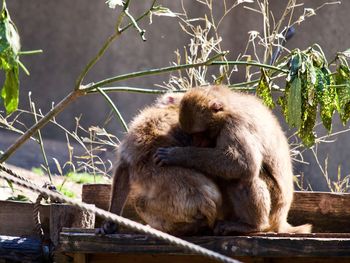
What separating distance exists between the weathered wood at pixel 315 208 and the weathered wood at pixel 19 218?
12.7 inches

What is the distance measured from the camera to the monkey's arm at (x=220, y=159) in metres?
4.53

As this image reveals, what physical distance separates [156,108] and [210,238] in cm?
105

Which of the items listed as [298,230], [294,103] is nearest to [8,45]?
[294,103]

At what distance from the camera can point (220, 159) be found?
14.9 feet

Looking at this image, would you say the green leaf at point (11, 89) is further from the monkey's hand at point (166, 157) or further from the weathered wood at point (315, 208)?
the weathered wood at point (315, 208)

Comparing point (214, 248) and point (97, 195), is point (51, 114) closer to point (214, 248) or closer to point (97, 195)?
point (97, 195)

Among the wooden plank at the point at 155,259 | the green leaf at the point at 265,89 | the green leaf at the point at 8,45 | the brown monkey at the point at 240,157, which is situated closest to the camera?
the green leaf at the point at 8,45

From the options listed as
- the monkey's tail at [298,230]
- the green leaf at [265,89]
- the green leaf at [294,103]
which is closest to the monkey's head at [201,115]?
the green leaf at [294,103]

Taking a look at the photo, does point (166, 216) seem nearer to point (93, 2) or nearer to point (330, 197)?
point (330, 197)

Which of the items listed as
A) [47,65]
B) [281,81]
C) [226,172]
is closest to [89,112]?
[47,65]

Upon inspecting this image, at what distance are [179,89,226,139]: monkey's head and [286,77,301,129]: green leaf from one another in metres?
0.49

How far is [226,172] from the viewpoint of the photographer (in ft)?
14.9

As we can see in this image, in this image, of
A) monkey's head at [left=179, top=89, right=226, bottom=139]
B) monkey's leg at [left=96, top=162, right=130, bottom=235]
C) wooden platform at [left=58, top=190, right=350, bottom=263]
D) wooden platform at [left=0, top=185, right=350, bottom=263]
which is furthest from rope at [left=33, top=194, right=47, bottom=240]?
monkey's head at [left=179, top=89, right=226, bottom=139]

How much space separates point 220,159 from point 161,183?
1.16 ft
